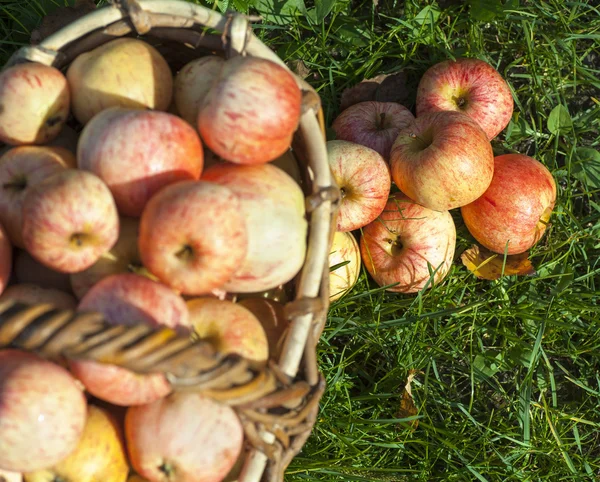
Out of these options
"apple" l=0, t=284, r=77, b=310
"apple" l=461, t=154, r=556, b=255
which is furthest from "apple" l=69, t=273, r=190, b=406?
"apple" l=461, t=154, r=556, b=255

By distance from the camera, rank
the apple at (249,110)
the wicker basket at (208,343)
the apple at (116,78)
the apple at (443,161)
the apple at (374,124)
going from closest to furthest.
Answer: the wicker basket at (208,343)
the apple at (249,110)
the apple at (116,78)
the apple at (443,161)
the apple at (374,124)

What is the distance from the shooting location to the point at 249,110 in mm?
1776

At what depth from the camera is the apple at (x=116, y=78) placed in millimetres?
1939

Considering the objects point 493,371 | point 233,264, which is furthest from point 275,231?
point 493,371

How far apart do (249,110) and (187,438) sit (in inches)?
36.6

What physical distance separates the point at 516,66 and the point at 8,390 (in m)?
2.65

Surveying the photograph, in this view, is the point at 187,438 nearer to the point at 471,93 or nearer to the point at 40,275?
the point at 40,275

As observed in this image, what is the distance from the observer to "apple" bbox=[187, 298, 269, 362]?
1750 millimetres

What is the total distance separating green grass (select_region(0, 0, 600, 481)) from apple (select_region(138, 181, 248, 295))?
104 centimetres

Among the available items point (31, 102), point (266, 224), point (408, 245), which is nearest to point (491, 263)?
point (408, 245)

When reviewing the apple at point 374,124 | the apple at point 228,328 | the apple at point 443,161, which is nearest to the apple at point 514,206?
the apple at point 443,161

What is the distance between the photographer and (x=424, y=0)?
9.71 ft

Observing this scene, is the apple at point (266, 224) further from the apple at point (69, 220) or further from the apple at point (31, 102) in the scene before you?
the apple at point (31, 102)

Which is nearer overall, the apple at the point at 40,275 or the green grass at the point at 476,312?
the apple at the point at 40,275
